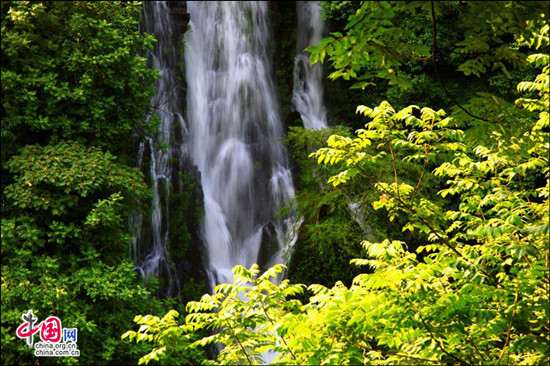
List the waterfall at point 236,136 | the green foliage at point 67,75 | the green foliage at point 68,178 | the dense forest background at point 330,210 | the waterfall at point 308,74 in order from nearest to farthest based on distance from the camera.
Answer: the dense forest background at point 330,210 → the green foliage at point 68,178 → the green foliage at point 67,75 → the waterfall at point 236,136 → the waterfall at point 308,74

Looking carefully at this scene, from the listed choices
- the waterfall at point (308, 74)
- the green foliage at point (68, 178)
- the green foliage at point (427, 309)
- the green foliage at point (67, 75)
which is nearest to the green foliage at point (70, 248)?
the green foliage at point (68, 178)

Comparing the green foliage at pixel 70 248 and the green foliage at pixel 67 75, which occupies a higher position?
the green foliage at pixel 67 75

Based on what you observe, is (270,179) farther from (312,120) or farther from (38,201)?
(38,201)

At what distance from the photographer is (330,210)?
372 inches

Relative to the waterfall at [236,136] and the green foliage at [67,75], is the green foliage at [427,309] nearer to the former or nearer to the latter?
the green foliage at [67,75]

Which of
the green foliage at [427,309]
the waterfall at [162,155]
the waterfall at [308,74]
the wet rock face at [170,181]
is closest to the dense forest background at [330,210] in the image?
the green foliage at [427,309]

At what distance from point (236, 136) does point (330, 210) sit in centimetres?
462

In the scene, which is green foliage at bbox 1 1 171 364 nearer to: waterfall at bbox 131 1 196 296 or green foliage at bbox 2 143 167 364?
green foliage at bbox 2 143 167 364

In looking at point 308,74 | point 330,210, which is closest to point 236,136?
point 308,74

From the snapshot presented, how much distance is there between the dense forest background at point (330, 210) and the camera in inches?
114

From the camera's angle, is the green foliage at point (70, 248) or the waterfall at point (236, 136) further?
the waterfall at point (236, 136)

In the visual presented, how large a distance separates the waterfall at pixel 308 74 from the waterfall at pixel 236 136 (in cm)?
138

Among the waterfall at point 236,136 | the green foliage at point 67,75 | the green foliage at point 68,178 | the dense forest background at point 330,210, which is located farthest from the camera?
the waterfall at point 236,136

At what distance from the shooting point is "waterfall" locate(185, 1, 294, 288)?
38.3 feet
